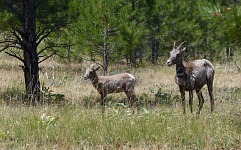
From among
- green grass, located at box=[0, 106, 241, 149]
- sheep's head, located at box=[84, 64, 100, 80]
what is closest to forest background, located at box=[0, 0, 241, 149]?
green grass, located at box=[0, 106, 241, 149]

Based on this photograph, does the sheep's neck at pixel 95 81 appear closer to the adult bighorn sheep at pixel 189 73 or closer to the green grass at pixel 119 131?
the adult bighorn sheep at pixel 189 73

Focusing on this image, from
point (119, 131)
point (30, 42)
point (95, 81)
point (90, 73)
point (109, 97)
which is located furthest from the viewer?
point (109, 97)

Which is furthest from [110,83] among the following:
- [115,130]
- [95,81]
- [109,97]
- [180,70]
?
[115,130]

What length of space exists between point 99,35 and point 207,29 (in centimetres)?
1236

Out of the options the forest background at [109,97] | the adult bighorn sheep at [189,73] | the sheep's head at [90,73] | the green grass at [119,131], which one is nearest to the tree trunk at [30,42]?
the forest background at [109,97]

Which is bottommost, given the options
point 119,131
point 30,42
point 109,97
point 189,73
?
point 119,131

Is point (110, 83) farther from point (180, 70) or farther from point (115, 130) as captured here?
point (115, 130)

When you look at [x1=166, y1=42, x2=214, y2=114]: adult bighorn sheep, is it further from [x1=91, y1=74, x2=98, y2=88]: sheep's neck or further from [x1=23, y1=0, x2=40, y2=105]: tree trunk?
[x1=23, y1=0, x2=40, y2=105]: tree trunk

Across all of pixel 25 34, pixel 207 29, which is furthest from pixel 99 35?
pixel 207 29

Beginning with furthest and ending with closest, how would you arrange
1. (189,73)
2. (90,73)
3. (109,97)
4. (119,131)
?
1. (109,97)
2. (90,73)
3. (189,73)
4. (119,131)

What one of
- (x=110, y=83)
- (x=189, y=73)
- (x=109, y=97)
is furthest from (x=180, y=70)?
(x=109, y=97)

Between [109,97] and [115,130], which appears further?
[109,97]

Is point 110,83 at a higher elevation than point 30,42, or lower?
lower

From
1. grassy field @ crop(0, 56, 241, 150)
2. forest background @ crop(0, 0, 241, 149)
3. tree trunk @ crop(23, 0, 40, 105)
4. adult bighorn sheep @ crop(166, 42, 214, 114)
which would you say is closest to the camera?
grassy field @ crop(0, 56, 241, 150)
